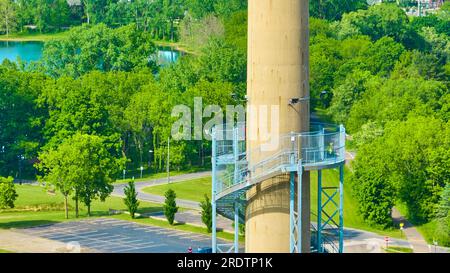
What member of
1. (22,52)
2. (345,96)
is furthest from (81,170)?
(22,52)

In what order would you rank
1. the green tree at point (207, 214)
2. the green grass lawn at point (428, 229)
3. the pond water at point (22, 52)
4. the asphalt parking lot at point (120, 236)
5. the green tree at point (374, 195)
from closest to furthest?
the asphalt parking lot at point (120, 236) → the green tree at point (207, 214) → the green grass lawn at point (428, 229) → the green tree at point (374, 195) → the pond water at point (22, 52)

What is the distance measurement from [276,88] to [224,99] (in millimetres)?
65383

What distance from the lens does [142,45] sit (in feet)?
461

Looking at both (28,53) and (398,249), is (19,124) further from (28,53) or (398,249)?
(28,53)

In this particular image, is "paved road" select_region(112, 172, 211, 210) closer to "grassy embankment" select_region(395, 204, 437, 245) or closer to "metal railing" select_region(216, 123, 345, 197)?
"grassy embankment" select_region(395, 204, 437, 245)

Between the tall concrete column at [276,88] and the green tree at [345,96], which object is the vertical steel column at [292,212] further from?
the green tree at [345,96]

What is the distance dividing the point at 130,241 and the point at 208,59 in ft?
165

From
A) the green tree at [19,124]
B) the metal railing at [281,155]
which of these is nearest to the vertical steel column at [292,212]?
the metal railing at [281,155]

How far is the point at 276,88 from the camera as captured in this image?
1743 inches

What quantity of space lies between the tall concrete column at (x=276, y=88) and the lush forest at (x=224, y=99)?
1414 inches

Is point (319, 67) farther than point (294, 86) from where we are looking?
Yes

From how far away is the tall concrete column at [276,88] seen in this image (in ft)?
144
